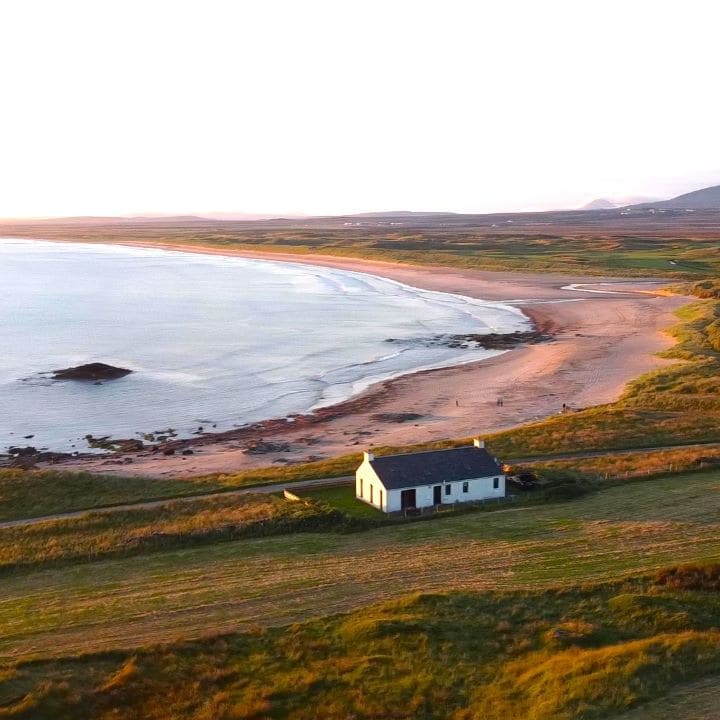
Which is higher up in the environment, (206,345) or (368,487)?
(206,345)

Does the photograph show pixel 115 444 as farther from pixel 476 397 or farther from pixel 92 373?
pixel 476 397

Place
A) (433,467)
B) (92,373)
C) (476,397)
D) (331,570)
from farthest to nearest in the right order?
(92,373), (476,397), (433,467), (331,570)

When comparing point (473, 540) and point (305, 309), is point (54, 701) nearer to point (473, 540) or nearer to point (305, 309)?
point (473, 540)

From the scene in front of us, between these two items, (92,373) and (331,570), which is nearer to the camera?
(331,570)

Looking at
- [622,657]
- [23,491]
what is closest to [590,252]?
[23,491]

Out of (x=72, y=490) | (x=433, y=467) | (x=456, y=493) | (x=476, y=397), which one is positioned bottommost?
(x=476, y=397)

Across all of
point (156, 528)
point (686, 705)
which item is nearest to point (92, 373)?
point (156, 528)
